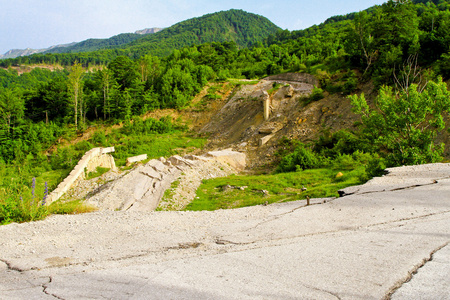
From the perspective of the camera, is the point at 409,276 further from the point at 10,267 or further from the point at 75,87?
the point at 75,87

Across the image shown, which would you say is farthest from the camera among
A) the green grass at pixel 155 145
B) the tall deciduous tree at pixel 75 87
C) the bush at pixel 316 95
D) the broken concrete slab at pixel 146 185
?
the tall deciduous tree at pixel 75 87

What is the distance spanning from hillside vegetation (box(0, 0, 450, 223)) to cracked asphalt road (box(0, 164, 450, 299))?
226 cm

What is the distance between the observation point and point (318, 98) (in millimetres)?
29938

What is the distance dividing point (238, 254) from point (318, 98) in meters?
27.2

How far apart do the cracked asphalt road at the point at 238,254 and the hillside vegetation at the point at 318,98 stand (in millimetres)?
2260

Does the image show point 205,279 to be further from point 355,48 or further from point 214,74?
point 214,74

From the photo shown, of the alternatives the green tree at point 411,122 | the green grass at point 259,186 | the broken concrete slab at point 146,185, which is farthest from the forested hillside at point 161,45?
the green tree at point 411,122

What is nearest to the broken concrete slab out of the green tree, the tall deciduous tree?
the green tree

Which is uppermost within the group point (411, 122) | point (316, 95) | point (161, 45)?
point (161, 45)

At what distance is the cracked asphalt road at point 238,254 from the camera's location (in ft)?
11.9

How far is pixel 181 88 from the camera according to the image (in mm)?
41906

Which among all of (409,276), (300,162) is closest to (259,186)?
(300,162)

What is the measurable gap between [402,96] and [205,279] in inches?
503

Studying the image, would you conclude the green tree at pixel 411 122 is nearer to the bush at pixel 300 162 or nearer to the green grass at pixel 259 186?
the green grass at pixel 259 186
